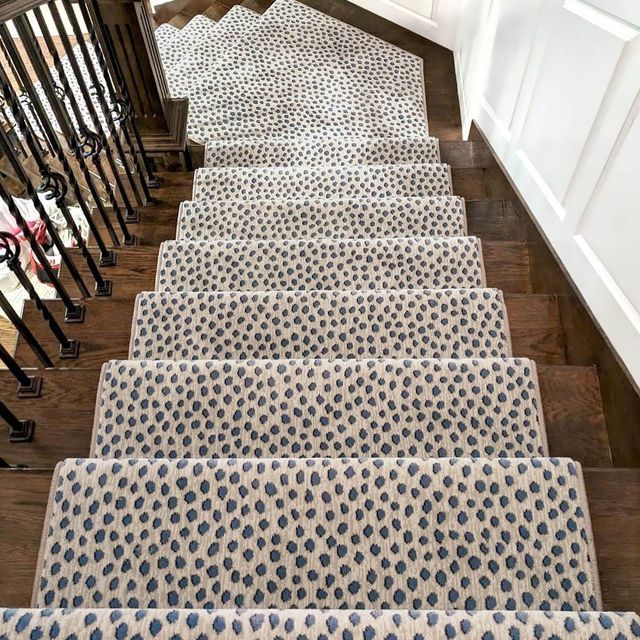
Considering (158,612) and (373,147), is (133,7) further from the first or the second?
(158,612)

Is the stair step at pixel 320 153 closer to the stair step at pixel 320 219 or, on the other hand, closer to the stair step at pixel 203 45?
the stair step at pixel 320 219

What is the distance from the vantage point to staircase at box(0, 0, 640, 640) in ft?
3.53

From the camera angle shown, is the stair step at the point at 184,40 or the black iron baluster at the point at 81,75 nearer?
the black iron baluster at the point at 81,75

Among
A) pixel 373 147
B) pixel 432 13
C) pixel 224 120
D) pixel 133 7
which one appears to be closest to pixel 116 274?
pixel 133 7

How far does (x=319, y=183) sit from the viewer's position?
261 centimetres

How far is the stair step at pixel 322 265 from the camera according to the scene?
1.98 meters

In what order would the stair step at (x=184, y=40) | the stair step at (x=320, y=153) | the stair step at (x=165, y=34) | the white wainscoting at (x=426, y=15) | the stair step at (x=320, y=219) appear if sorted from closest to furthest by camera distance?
1. the stair step at (x=320, y=219)
2. the stair step at (x=320, y=153)
3. the white wainscoting at (x=426, y=15)
4. the stair step at (x=184, y=40)
5. the stair step at (x=165, y=34)

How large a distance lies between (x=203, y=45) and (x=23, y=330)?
122 inches

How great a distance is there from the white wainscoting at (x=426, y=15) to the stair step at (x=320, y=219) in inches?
77.4

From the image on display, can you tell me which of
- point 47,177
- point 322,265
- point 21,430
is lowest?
point 322,265

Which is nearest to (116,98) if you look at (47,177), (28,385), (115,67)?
(115,67)

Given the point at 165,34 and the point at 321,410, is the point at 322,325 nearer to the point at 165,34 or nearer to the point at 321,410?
the point at 321,410

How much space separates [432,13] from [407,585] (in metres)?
3.68

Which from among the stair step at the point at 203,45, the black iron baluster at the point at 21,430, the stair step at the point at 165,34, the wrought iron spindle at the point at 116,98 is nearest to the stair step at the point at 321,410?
the black iron baluster at the point at 21,430
